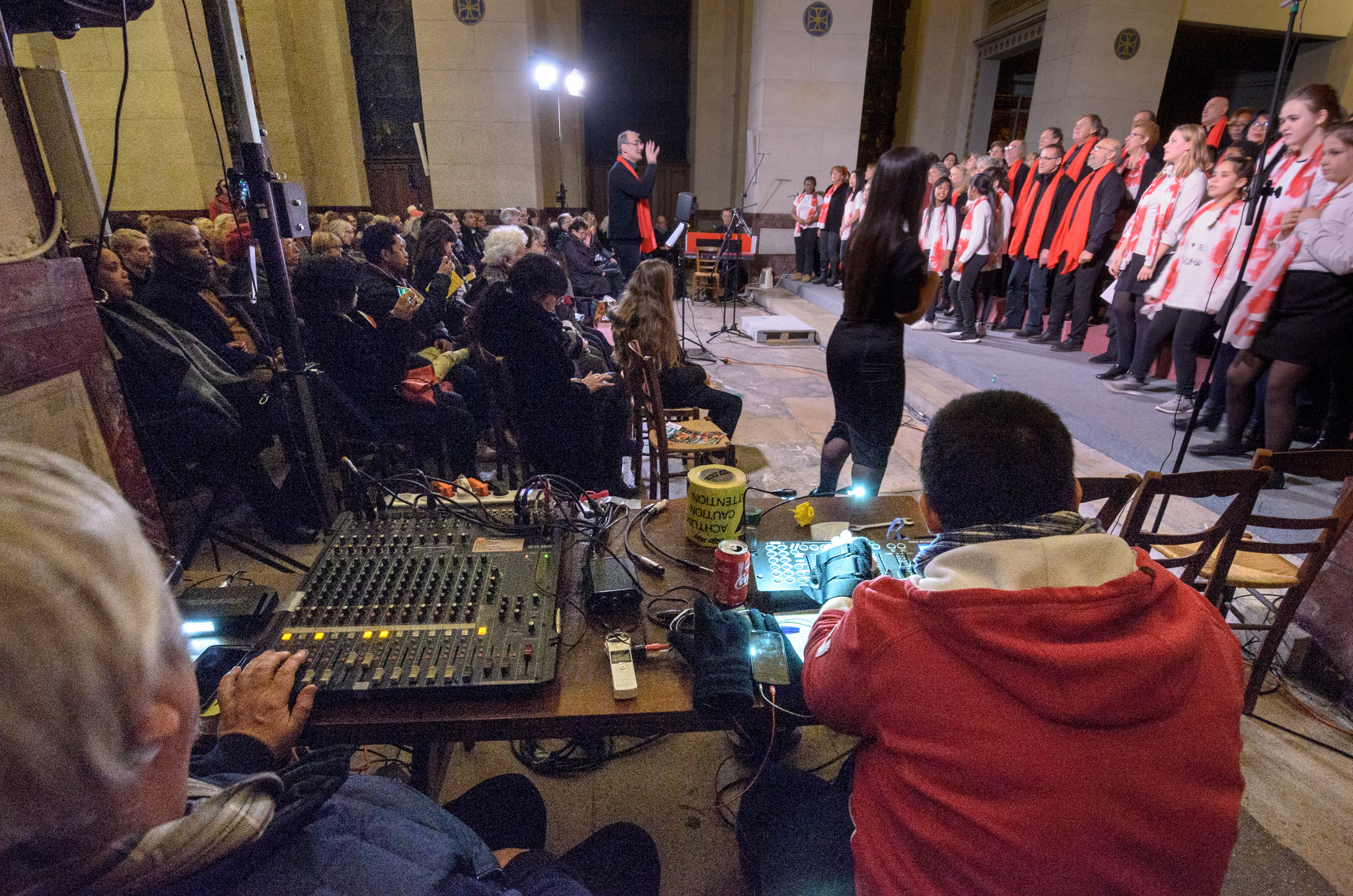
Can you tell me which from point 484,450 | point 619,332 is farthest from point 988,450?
point 484,450

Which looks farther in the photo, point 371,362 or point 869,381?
point 371,362

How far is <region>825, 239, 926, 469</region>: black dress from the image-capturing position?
2.34 m

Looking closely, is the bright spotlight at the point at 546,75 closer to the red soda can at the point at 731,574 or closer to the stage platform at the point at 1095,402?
the stage platform at the point at 1095,402

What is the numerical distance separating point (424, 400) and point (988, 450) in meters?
2.94

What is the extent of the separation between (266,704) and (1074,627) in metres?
1.10

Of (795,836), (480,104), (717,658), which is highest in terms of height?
(480,104)

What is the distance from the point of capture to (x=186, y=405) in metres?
A: 2.66

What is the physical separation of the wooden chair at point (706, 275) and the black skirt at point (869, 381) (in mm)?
7782

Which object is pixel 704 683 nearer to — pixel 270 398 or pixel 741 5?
pixel 270 398

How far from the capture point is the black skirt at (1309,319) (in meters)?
2.82

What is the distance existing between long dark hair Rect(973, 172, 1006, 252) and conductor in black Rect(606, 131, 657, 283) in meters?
3.13

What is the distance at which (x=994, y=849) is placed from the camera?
0.74 metres

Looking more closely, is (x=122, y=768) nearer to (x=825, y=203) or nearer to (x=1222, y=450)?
(x=1222, y=450)

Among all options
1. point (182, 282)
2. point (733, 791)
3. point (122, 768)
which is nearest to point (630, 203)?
point (182, 282)
